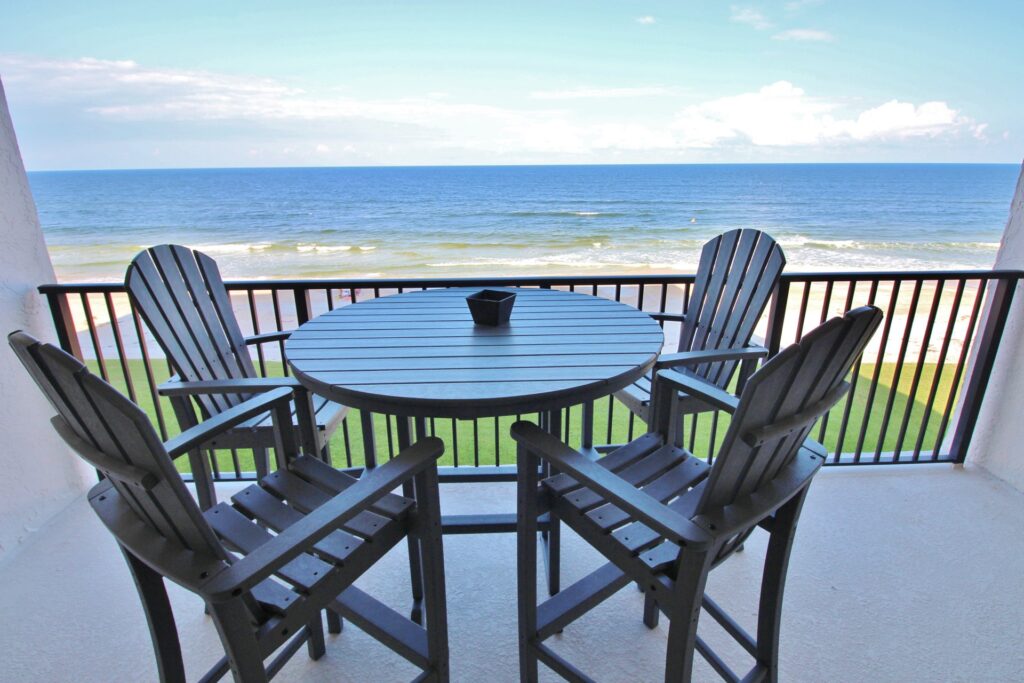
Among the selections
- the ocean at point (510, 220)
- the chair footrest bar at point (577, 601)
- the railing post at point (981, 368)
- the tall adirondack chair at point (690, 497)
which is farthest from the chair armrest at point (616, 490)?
the ocean at point (510, 220)

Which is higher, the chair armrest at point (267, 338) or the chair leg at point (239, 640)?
the chair armrest at point (267, 338)

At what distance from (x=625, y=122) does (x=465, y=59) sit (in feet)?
28.1

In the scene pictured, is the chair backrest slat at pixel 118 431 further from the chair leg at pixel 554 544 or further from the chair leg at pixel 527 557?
the chair leg at pixel 554 544

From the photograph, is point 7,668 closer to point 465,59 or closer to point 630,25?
point 630,25

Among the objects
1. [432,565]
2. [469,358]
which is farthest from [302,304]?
[432,565]

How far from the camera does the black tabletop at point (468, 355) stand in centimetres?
123

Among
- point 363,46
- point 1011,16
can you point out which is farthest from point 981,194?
point 363,46

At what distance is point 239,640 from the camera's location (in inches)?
36.1

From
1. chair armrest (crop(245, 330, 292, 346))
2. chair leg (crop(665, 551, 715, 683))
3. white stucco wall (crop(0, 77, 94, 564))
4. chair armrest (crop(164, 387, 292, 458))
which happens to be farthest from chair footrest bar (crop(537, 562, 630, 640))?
white stucco wall (crop(0, 77, 94, 564))

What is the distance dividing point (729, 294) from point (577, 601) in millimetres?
1397

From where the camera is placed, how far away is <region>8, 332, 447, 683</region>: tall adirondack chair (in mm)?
840

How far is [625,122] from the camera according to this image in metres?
23.9

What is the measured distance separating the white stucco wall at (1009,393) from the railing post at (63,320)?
14.5 ft

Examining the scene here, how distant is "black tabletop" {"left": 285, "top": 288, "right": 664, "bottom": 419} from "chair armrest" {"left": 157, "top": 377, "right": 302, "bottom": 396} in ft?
0.36
